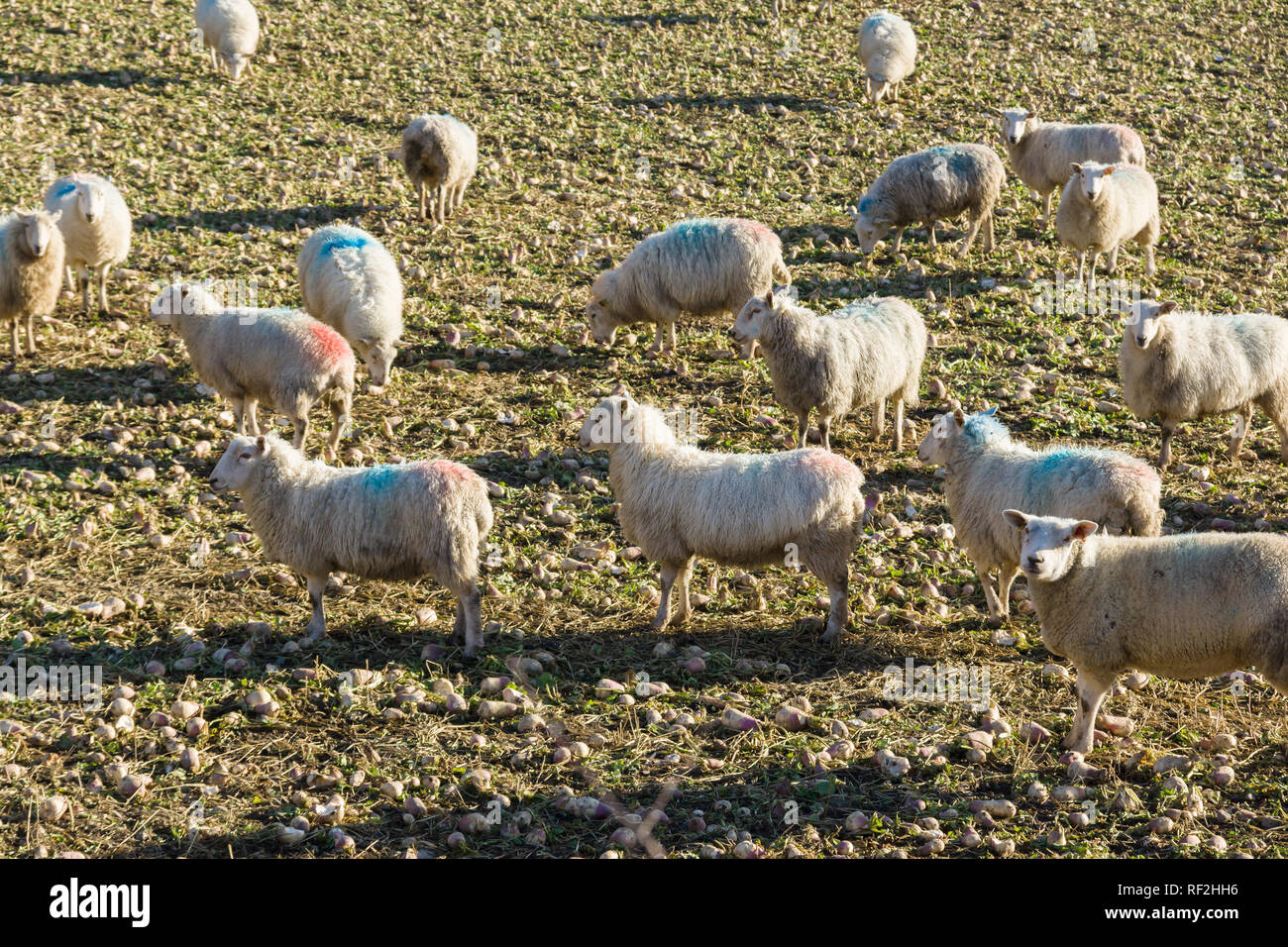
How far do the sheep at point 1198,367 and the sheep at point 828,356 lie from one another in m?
2.00

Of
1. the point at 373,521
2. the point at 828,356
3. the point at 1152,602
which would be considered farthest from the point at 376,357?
the point at 1152,602

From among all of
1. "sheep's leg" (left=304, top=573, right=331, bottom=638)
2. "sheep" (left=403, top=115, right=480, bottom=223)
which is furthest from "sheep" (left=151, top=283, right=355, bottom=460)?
"sheep" (left=403, top=115, right=480, bottom=223)

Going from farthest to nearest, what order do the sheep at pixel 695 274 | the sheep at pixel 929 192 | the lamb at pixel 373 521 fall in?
the sheep at pixel 929 192, the sheep at pixel 695 274, the lamb at pixel 373 521

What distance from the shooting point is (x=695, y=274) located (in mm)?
13180

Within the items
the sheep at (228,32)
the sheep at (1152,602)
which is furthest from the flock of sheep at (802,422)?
the sheep at (228,32)

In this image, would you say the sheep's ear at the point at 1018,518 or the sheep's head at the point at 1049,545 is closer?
the sheep's head at the point at 1049,545

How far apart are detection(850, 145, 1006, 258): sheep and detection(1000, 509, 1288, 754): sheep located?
28.3 ft

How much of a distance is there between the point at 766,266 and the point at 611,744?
691 centimetres

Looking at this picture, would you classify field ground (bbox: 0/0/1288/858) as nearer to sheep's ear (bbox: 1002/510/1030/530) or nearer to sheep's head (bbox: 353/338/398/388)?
sheep's head (bbox: 353/338/398/388)

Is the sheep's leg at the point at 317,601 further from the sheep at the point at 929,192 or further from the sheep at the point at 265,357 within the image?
the sheep at the point at 929,192

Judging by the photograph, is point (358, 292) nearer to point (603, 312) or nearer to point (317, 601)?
point (603, 312)

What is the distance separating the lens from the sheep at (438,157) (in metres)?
15.8

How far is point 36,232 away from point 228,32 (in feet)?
29.5
